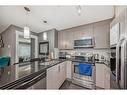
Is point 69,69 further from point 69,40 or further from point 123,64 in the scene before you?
point 123,64

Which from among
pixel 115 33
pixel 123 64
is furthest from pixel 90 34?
pixel 123 64

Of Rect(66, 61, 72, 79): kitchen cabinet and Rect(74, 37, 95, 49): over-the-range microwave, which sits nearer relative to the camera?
Rect(74, 37, 95, 49): over-the-range microwave

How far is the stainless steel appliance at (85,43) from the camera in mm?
2976

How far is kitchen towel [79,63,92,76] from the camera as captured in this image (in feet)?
8.93

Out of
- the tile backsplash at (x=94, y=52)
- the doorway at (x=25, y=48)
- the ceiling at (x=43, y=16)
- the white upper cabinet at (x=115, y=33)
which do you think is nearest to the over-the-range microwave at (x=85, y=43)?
the tile backsplash at (x=94, y=52)

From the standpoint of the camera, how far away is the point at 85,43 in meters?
3.10

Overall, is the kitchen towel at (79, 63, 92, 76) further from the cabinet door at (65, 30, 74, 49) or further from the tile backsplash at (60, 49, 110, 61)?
the cabinet door at (65, 30, 74, 49)

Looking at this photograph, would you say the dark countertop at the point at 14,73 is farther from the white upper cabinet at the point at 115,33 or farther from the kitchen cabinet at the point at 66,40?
the kitchen cabinet at the point at 66,40

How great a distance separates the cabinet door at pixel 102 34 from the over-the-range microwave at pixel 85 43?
0.14 meters

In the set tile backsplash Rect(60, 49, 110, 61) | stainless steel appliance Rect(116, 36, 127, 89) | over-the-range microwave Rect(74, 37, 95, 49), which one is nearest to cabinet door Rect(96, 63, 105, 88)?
tile backsplash Rect(60, 49, 110, 61)
